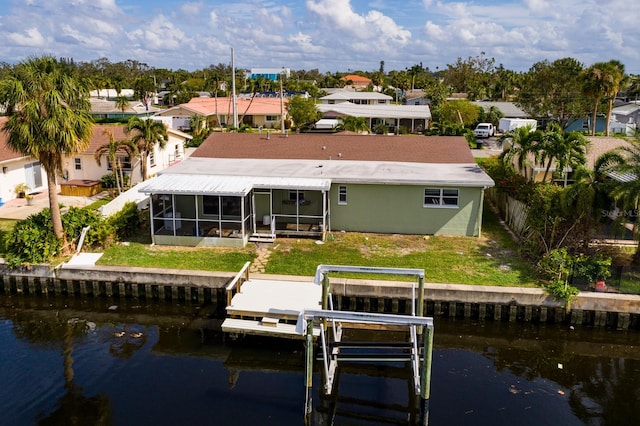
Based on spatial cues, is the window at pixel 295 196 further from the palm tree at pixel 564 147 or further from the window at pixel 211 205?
the palm tree at pixel 564 147

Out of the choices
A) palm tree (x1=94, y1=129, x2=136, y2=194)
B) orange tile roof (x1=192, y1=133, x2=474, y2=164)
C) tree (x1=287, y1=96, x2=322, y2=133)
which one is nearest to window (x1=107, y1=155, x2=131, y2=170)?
palm tree (x1=94, y1=129, x2=136, y2=194)

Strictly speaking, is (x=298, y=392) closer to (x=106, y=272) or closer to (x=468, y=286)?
(x=468, y=286)

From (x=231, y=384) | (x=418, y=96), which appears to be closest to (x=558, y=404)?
(x=231, y=384)

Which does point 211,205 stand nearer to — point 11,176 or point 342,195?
point 342,195

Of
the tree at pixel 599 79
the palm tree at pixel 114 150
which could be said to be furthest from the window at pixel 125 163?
the tree at pixel 599 79

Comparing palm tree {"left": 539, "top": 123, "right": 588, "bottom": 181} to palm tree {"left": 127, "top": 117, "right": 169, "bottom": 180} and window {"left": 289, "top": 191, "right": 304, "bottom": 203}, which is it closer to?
window {"left": 289, "top": 191, "right": 304, "bottom": 203}

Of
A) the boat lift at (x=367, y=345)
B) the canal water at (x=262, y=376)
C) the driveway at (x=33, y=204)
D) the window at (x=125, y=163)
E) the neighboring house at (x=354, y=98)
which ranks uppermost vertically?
the neighboring house at (x=354, y=98)

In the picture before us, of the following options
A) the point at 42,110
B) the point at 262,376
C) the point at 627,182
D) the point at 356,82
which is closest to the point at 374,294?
the point at 262,376
